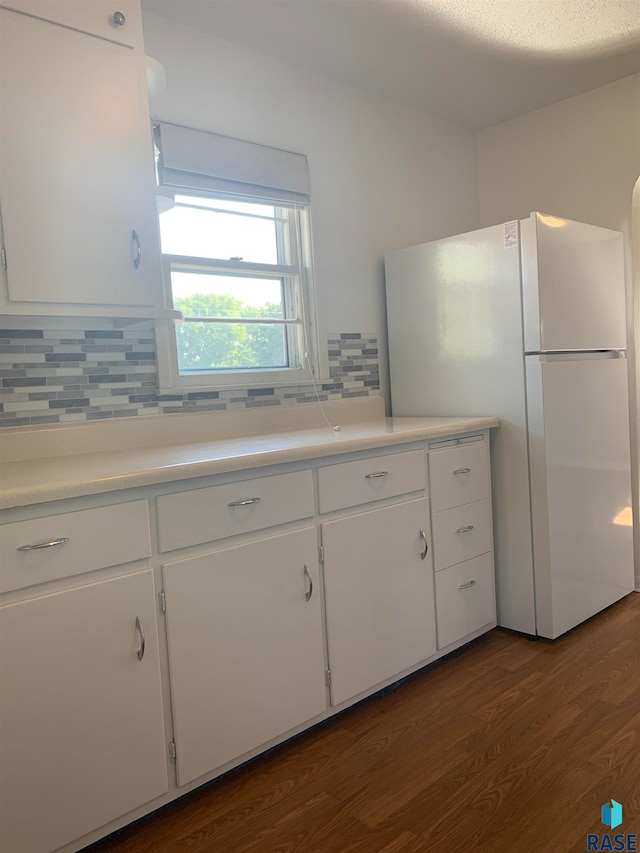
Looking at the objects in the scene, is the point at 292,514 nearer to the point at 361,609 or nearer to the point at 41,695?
the point at 361,609

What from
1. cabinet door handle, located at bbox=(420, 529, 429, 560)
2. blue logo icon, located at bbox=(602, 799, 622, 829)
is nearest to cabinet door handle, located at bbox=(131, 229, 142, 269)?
cabinet door handle, located at bbox=(420, 529, 429, 560)

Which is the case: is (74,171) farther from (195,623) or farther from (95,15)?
(195,623)

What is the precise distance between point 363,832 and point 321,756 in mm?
324

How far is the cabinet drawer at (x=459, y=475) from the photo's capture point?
2.33 m

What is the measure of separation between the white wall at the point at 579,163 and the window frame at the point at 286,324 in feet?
4.31

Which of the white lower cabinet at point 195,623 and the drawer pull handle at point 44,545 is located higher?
the drawer pull handle at point 44,545

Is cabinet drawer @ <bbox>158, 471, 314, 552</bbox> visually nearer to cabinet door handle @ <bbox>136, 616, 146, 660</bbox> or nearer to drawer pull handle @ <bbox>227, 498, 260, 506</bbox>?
drawer pull handle @ <bbox>227, 498, 260, 506</bbox>

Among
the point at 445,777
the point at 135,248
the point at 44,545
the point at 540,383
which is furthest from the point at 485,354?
the point at 44,545

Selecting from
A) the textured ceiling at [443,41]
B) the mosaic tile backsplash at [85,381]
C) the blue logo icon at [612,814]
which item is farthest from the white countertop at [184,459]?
the textured ceiling at [443,41]

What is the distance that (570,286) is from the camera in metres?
2.55

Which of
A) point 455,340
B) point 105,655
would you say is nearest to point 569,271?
point 455,340

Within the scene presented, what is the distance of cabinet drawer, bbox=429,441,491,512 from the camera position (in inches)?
91.9

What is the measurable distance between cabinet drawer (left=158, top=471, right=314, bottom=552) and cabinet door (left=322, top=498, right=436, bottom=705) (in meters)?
0.16

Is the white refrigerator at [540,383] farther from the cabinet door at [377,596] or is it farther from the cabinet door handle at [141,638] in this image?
the cabinet door handle at [141,638]
